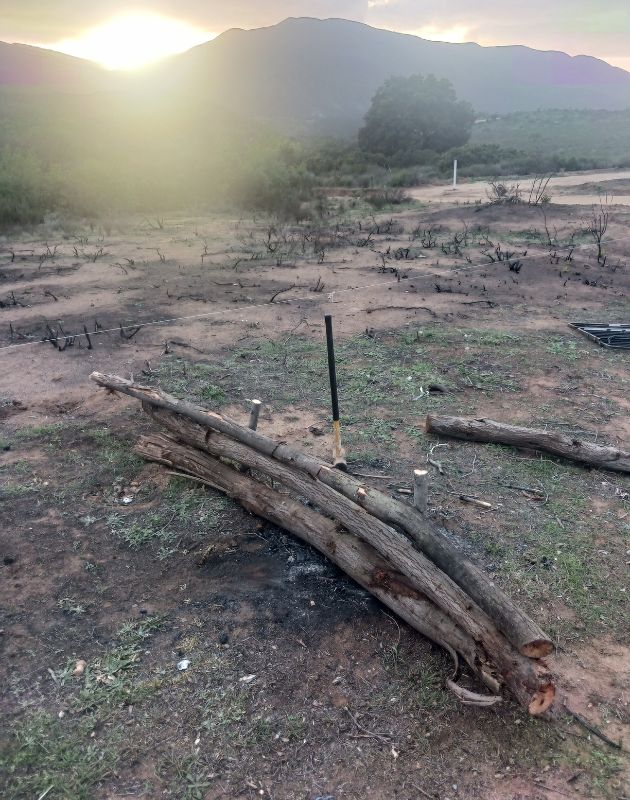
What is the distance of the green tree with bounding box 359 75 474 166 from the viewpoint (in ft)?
119

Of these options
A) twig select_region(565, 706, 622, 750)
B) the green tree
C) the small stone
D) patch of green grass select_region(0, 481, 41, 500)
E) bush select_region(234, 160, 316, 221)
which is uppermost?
the green tree

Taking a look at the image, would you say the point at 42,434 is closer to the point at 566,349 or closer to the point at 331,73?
the point at 566,349

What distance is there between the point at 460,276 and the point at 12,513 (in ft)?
30.3

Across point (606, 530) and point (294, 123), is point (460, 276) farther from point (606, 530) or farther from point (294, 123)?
point (294, 123)

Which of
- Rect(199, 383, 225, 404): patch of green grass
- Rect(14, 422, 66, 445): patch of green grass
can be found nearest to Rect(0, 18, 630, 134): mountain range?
Rect(199, 383, 225, 404): patch of green grass

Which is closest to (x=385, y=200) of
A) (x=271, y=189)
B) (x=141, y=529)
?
(x=271, y=189)

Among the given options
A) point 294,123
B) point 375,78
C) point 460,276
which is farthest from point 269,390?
point 375,78

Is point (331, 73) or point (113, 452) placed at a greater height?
point (331, 73)

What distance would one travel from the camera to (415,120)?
1443 inches

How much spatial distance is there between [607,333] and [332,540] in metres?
6.20

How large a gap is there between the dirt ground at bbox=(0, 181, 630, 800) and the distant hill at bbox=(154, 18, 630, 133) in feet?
257

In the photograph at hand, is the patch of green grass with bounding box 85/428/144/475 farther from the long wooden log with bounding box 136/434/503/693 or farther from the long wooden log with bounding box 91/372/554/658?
the long wooden log with bounding box 91/372/554/658

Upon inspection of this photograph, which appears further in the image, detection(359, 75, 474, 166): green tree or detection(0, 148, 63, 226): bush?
detection(359, 75, 474, 166): green tree

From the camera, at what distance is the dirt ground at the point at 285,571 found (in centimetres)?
282
